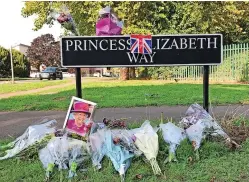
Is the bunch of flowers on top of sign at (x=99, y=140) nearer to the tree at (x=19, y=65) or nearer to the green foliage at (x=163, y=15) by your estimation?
the green foliage at (x=163, y=15)

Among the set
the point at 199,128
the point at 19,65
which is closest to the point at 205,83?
the point at 199,128

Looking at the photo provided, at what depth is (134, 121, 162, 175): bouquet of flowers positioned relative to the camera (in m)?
3.57

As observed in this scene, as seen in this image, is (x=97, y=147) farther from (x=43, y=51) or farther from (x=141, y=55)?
(x=43, y=51)

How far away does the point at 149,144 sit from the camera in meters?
3.74

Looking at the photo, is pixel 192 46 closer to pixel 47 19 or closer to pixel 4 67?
pixel 47 19

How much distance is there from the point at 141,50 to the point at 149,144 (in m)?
1.34

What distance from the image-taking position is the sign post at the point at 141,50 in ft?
14.6

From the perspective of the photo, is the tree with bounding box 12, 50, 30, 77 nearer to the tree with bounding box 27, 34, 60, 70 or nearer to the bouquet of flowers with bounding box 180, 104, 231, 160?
the tree with bounding box 27, 34, 60, 70

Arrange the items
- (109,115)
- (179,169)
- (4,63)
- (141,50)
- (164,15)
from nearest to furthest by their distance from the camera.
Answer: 1. (179,169)
2. (141,50)
3. (109,115)
4. (164,15)
5. (4,63)

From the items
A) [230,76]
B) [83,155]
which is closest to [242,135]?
[83,155]

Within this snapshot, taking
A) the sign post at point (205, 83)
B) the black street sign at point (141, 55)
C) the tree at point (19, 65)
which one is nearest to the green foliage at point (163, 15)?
the sign post at point (205, 83)

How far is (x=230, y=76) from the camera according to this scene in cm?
1836

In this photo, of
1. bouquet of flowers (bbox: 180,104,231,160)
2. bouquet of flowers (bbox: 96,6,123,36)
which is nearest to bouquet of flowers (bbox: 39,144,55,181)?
bouquet of flowers (bbox: 180,104,231,160)

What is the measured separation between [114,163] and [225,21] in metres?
21.3
